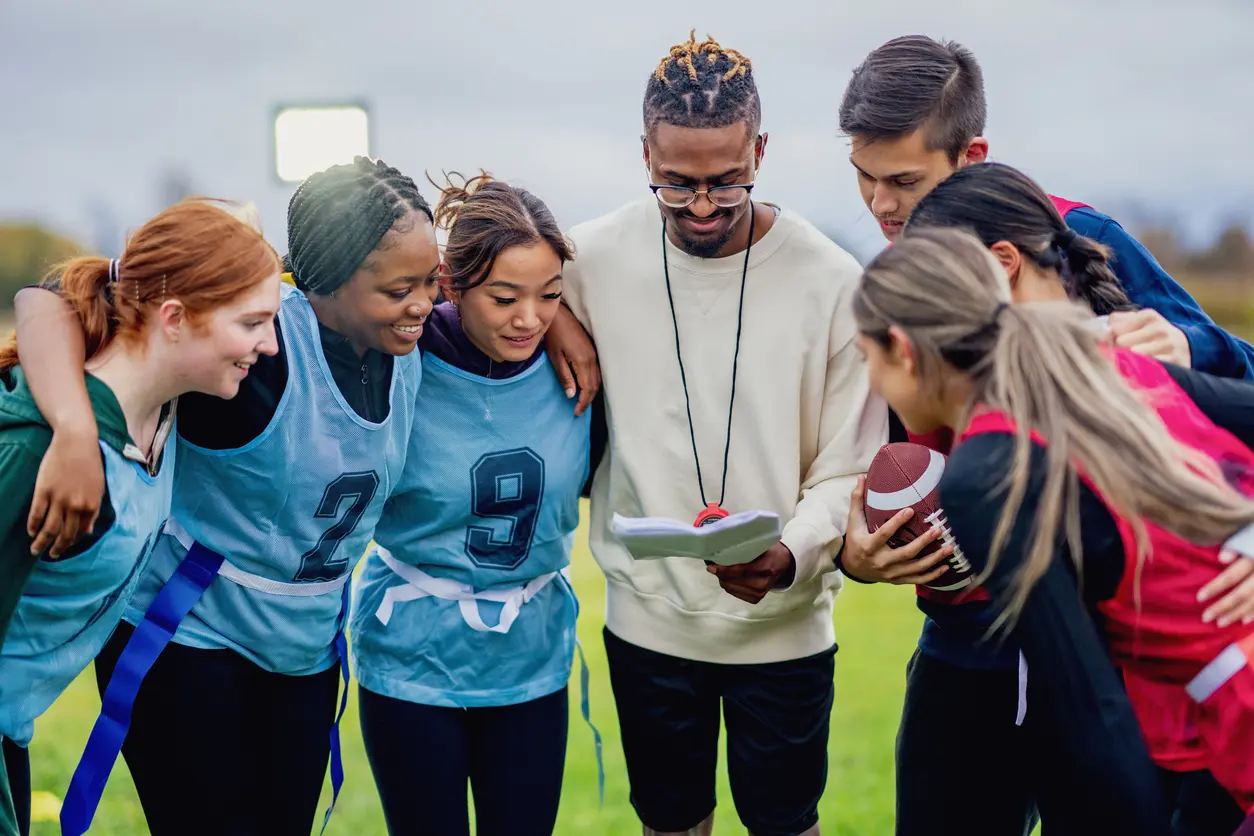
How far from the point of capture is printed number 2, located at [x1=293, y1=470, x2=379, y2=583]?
2.60 meters

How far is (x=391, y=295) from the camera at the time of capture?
2.57 metres

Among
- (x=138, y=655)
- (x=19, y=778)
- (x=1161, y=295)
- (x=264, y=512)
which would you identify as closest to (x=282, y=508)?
(x=264, y=512)

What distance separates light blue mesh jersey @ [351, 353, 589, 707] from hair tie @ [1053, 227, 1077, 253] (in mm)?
1164

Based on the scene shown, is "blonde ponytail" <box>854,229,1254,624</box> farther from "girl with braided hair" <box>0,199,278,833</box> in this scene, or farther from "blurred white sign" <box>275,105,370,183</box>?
"blurred white sign" <box>275,105,370,183</box>

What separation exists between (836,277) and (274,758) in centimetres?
168

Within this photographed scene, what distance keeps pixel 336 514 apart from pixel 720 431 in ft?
3.02

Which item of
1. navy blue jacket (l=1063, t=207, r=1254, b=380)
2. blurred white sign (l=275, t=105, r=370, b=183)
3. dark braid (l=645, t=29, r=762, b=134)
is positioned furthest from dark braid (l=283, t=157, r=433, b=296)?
blurred white sign (l=275, t=105, r=370, b=183)

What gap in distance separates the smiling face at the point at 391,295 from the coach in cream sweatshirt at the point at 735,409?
55 centimetres

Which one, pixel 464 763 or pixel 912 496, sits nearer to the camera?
pixel 912 496

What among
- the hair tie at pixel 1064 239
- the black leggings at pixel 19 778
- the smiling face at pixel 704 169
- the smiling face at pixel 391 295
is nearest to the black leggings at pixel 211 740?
the black leggings at pixel 19 778

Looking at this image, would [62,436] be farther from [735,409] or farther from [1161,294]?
[1161,294]

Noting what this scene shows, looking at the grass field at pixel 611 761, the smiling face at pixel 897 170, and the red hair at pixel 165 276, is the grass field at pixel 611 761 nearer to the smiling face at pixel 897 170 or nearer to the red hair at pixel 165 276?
the smiling face at pixel 897 170


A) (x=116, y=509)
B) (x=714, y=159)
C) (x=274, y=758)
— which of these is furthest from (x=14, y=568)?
(x=714, y=159)

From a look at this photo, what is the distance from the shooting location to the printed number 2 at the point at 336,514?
260 cm
